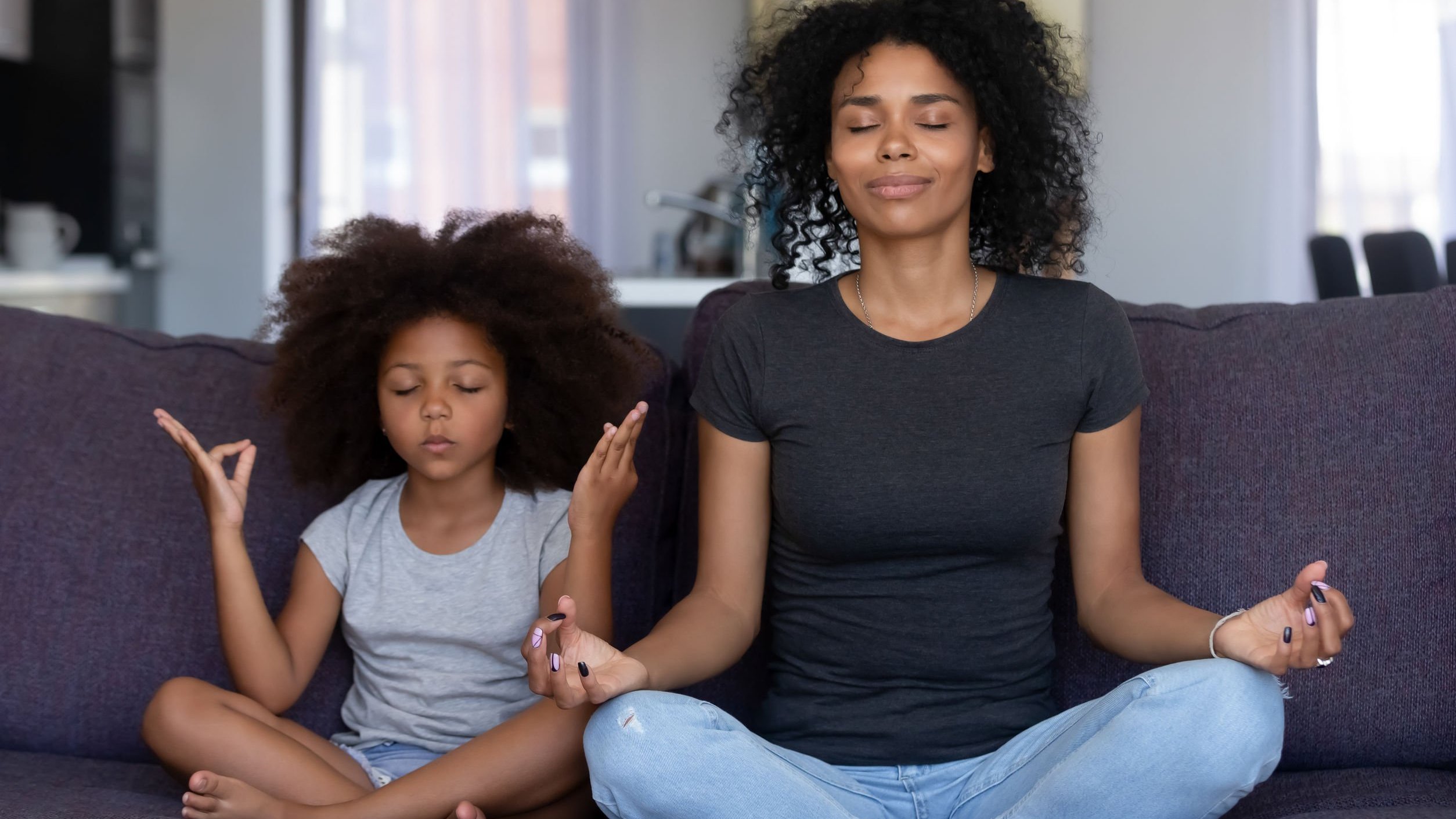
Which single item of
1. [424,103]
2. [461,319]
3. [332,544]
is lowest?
[332,544]

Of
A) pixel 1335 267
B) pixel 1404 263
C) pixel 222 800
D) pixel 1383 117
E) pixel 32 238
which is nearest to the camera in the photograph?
pixel 222 800

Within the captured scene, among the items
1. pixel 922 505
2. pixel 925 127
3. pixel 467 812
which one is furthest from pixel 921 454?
pixel 467 812

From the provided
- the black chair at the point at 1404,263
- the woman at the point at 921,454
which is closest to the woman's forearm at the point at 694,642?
the woman at the point at 921,454

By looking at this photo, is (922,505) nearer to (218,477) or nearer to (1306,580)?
(1306,580)

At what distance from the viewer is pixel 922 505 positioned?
1.35 metres

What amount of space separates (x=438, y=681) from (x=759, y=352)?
1.74 feet

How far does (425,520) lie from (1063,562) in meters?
0.76

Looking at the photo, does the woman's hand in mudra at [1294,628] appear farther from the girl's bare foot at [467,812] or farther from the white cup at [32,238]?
the white cup at [32,238]

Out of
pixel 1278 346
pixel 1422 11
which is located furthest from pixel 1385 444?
pixel 1422 11

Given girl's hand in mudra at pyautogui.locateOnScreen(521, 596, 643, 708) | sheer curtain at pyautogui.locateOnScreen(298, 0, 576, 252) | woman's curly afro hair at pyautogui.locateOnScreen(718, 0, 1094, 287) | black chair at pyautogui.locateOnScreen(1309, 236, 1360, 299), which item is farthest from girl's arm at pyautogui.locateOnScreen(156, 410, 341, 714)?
sheer curtain at pyautogui.locateOnScreen(298, 0, 576, 252)

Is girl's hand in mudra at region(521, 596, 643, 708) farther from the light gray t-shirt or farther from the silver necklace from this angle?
the silver necklace

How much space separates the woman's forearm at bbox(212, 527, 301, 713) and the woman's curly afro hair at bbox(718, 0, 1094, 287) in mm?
681

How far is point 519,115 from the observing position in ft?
17.7

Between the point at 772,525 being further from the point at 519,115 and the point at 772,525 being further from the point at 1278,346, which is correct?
the point at 519,115
